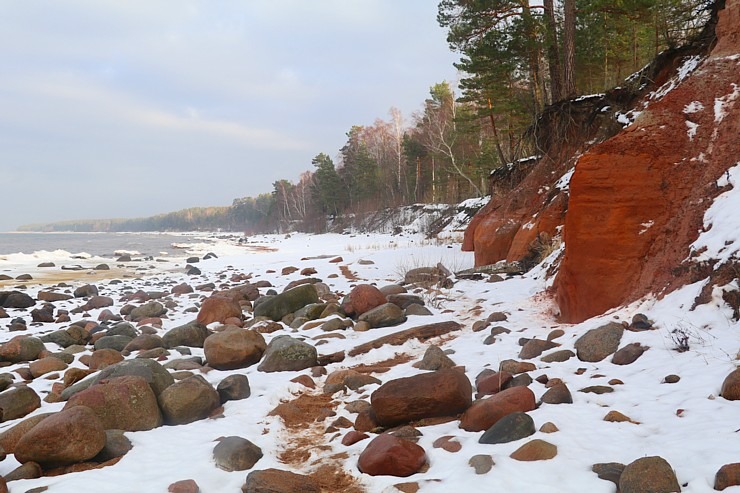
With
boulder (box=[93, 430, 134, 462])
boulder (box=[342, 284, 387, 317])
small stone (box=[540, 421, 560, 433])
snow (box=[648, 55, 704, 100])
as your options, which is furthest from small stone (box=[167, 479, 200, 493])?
snow (box=[648, 55, 704, 100])

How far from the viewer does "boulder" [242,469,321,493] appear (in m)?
3.35

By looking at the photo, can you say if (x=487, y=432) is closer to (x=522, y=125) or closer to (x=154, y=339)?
(x=154, y=339)

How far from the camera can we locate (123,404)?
4.67m

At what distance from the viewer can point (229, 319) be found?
33.2 feet

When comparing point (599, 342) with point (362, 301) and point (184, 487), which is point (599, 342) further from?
point (362, 301)

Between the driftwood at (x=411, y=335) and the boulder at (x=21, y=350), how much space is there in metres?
5.47

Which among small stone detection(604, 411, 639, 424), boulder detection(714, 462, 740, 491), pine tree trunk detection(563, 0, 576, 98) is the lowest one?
small stone detection(604, 411, 639, 424)

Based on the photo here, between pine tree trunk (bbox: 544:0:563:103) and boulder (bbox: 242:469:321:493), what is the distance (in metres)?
14.1

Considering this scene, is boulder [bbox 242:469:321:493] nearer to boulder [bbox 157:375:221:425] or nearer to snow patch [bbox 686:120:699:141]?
boulder [bbox 157:375:221:425]

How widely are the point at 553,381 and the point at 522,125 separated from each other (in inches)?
783

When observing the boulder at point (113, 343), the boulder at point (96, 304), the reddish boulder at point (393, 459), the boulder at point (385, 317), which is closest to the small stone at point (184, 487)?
the reddish boulder at point (393, 459)

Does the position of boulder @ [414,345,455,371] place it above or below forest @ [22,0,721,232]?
below

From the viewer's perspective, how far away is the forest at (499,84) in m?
A: 13.2

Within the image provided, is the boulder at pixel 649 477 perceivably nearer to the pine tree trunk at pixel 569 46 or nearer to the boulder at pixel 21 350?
the boulder at pixel 21 350
